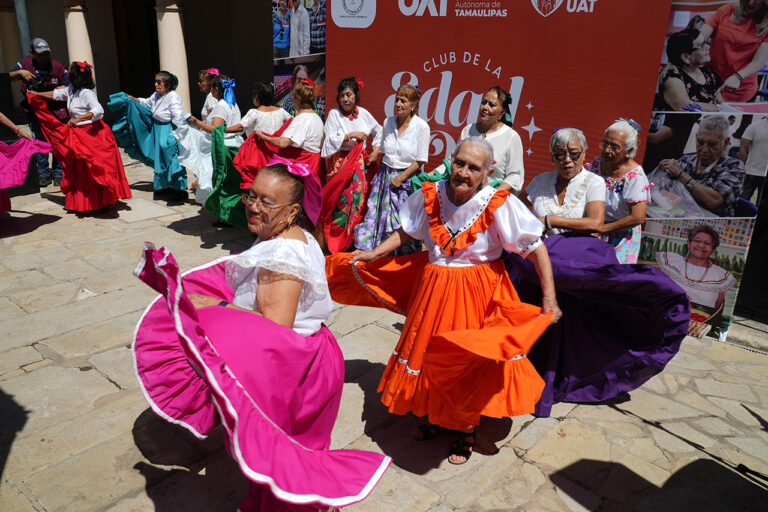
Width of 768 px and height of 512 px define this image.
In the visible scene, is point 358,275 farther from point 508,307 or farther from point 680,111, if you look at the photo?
point 680,111

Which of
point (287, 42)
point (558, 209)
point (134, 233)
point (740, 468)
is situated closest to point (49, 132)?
point (134, 233)

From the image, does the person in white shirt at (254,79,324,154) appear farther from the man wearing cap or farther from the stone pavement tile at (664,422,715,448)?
the stone pavement tile at (664,422,715,448)

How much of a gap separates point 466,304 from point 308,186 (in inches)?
46.5

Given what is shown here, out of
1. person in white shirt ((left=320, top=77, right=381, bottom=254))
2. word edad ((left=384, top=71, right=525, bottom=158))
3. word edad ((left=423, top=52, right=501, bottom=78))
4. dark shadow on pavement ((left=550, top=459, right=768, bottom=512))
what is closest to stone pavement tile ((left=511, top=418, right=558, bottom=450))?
dark shadow on pavement ((left=550, top=459, right=768, bottom=512))

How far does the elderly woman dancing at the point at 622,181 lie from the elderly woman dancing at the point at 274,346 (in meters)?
2.38

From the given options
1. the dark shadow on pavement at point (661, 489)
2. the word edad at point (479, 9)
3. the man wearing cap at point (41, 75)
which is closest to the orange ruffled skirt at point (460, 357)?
the dark shadow on pavement at point (661, 489)

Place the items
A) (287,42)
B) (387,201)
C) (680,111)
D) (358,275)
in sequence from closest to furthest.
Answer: (358,275) → (680,111) → (387,201) → (287,42)

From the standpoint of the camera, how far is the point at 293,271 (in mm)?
2395

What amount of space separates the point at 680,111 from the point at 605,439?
10.2 feet

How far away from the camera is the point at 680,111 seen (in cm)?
517

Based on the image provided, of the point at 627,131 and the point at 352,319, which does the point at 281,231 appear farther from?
the point at 352,319

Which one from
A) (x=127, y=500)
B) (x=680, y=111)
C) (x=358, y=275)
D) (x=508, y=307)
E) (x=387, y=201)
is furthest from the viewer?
(x=387, y=201)

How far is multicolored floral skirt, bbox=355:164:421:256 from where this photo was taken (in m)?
6.09

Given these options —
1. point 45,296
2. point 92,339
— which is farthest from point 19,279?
point 92,339
